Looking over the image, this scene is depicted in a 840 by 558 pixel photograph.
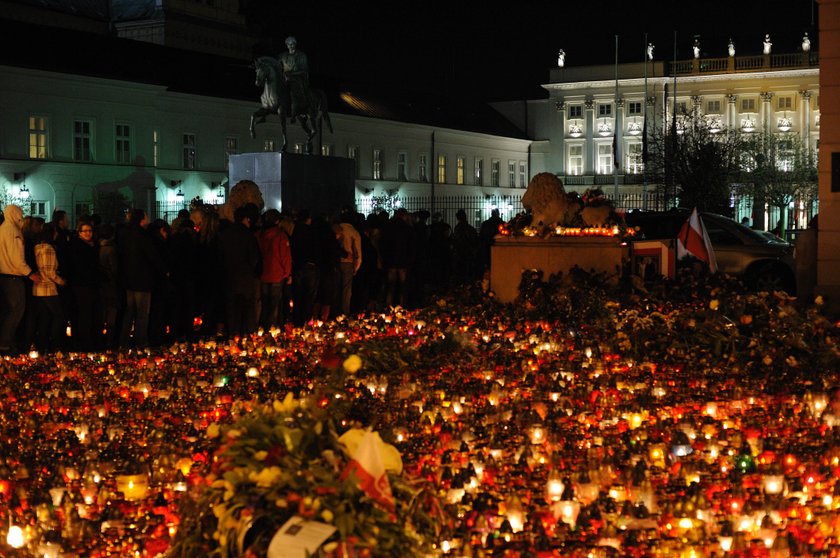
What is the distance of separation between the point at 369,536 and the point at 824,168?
13.6 meters

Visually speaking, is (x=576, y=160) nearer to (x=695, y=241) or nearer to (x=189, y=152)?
(x=189, y=152)

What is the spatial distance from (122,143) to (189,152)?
4125 millimetres

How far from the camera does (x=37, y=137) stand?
46.2 meters

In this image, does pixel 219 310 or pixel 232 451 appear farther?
pixel 219 310

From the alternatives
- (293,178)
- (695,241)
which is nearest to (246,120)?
(293,178)

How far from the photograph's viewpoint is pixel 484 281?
15172 millimetres

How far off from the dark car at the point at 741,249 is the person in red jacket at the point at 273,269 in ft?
28.2

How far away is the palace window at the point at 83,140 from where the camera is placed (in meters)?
48.0

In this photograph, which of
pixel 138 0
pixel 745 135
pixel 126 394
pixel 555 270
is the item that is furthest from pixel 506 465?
pixel 745 135

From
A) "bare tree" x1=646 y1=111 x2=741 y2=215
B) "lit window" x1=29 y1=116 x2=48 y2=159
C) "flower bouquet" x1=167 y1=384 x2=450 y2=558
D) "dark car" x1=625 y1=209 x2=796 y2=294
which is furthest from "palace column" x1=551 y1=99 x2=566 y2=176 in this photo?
"flower bouquet" x1=167 y1=384 x2=450 y2=558

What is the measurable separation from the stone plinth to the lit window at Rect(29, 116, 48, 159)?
34.5m

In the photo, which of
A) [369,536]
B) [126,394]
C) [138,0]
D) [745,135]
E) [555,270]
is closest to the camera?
[369,536]

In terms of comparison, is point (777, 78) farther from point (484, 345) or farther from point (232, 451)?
point (232, 451)

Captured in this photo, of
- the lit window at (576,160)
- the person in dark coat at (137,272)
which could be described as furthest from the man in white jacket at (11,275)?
the lit window at (576,160)
